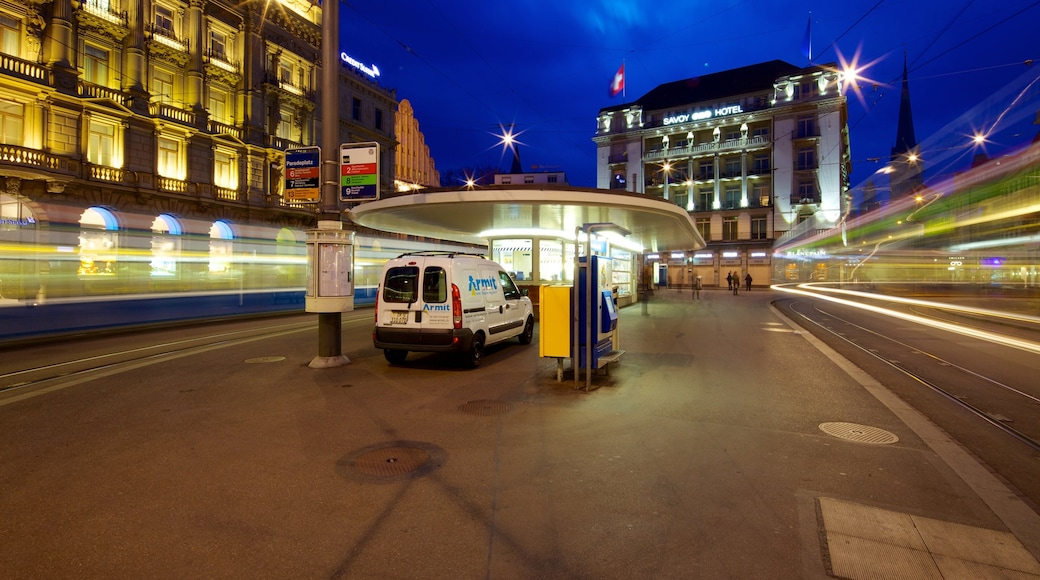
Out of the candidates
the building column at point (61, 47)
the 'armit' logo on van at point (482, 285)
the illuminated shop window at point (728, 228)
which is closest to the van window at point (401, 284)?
the 'armit' logo on van at point (482, 285)

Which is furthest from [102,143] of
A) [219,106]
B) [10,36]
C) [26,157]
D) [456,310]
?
[456,310]

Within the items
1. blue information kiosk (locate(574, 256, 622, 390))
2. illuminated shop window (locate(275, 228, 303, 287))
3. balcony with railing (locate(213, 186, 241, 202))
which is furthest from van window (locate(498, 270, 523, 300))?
balcony with railing (locate(213, 186, 241, 202))

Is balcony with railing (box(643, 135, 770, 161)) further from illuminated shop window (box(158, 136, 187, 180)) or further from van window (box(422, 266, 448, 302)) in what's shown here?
van window (box(422, 266, 448, 302))

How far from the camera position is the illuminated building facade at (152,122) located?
15711 mm

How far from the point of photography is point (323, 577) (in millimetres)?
2795

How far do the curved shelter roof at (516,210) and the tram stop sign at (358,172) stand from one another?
12.9 feet

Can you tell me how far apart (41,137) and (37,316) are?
16.7 metres

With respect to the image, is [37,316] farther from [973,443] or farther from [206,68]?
[206,68]

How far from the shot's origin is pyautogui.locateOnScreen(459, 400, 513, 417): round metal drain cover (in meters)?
6.15

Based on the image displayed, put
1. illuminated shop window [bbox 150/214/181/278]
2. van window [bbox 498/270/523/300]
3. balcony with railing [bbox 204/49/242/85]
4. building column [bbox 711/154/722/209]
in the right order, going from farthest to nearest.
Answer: building column [bbox 711/154/722/209], balcony with railing [bbox 204/49/242/85], illuminated shop window [bbox 150/214/181/278], van window [bbox 498/270/523/300]

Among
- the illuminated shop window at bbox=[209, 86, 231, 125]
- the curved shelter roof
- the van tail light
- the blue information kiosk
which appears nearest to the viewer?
the blue information kiosk

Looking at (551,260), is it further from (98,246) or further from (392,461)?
(392,461)

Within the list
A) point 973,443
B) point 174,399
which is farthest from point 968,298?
point 174,399

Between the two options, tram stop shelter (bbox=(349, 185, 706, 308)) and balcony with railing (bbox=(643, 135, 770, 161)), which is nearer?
tram stop shelter (bbox=(349, 185, 706, 308))
